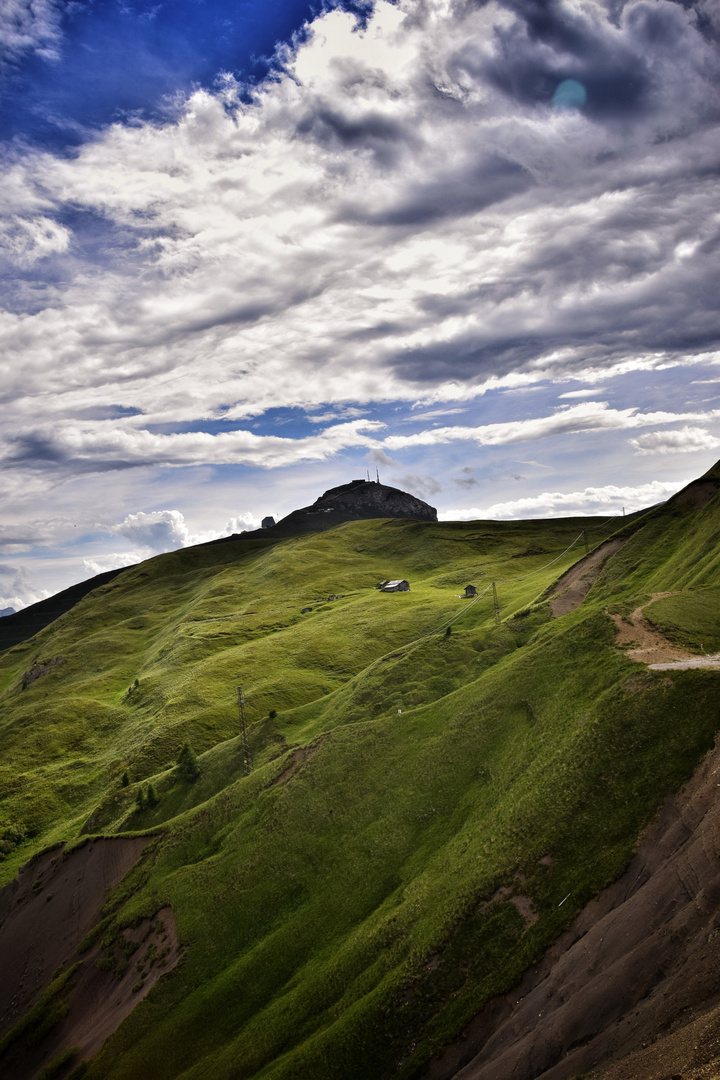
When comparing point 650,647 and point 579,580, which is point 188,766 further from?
point 579,580

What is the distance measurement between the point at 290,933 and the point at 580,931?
26.8m

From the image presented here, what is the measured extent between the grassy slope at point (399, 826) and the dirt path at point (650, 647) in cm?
182

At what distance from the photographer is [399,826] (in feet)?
184

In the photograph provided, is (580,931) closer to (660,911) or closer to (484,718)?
(660,911)

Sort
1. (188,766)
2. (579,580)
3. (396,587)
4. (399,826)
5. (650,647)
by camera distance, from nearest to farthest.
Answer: (399,826)
(650,647)
(188,766)
(579,580)
(396,587)

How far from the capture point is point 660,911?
3145 cm

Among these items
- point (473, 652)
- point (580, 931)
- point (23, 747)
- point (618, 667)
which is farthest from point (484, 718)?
point (23, 747)

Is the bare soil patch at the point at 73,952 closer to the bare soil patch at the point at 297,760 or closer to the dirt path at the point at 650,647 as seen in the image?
the bare soil patch at the point at 297,760

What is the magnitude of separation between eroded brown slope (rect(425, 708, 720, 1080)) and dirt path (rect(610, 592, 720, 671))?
13.8 metres

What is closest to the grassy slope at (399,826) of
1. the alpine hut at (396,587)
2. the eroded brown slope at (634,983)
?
the eroded brown slope at (634,983)

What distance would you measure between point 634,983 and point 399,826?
29017 mm

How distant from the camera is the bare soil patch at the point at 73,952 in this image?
53.7 meters

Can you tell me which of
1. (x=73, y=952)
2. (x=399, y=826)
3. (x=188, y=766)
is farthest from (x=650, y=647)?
(x=73, y=952)

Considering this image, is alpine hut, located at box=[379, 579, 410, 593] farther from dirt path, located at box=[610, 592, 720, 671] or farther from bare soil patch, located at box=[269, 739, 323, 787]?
dirt path, located at box=[610, 592, 720, 671]
